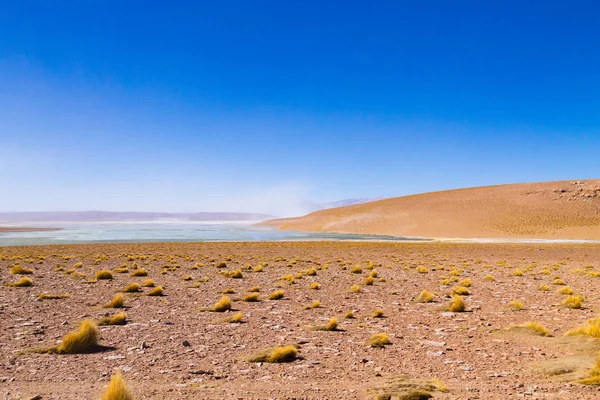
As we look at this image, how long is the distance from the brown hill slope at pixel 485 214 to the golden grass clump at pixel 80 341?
252ft

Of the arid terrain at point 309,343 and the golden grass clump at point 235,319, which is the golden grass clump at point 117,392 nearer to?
the arid terrain at point 309,343

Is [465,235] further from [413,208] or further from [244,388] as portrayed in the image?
[244,388]

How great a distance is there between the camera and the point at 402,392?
5.53m

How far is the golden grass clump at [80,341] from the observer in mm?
7582

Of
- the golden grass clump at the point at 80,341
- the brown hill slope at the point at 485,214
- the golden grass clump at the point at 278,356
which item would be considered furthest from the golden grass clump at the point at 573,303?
the brown hill slope at the point at 485,214

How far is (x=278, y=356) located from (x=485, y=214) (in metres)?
91.4

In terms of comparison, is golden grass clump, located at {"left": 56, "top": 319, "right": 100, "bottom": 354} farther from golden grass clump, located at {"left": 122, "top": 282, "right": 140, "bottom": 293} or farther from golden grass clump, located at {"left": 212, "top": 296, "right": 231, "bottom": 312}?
golden grass clump, located at {"left": 122, "top": 282, "right": 140, "bottom": 293}

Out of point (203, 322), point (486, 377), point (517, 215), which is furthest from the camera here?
point (517, 215)

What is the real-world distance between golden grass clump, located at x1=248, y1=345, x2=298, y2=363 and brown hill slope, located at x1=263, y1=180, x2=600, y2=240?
75.7 m

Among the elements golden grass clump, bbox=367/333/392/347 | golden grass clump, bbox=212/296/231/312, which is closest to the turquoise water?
golden grass clump, bbox=212/296/231/312

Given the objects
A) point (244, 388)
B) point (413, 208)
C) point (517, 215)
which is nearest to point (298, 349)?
point (244, 388)

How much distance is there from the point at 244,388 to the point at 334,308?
6834 millimetres

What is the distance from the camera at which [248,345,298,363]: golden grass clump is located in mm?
7109

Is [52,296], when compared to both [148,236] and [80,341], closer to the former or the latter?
[80,341]
